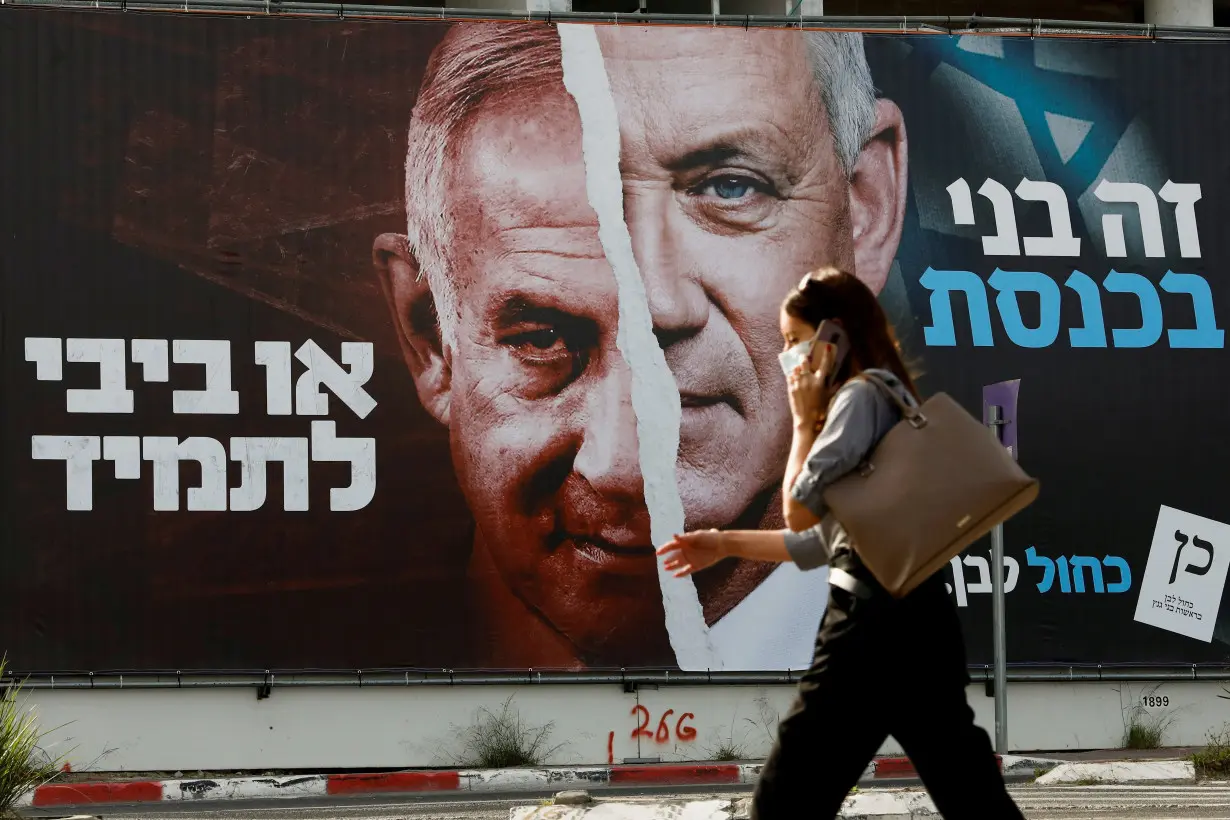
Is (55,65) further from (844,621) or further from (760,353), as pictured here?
(844,621)

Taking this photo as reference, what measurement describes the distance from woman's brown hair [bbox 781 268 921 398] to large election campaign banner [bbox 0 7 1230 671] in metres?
7.52

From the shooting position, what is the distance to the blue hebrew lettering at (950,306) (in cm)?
1202

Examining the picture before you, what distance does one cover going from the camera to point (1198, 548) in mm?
12047

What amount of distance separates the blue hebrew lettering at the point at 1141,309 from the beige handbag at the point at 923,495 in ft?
29.5

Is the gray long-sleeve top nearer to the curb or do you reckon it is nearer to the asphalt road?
the asphalt road

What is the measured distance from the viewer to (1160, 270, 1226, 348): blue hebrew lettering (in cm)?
1226

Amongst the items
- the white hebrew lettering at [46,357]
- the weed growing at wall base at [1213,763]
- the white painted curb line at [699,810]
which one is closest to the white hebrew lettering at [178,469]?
the white hebrew lettering at [46,357]

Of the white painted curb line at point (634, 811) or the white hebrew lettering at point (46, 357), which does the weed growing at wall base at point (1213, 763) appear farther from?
the white hebrew lettering at point (46, 357)

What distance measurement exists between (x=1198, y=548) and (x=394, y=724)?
21.3 feet

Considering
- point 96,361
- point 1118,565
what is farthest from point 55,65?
point 1118,565

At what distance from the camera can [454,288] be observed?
1158 centimetres

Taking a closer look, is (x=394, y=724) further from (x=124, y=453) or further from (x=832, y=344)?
(x=832, y=344)

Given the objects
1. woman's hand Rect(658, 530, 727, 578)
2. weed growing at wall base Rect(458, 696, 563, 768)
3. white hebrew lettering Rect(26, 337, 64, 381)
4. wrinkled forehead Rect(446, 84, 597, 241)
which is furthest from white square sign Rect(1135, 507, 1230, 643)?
woman's hand Rect(658, 530, 727, 578)

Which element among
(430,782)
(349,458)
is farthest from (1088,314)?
(430,782)
